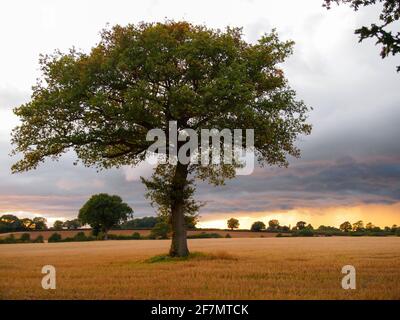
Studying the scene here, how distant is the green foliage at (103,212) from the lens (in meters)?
144

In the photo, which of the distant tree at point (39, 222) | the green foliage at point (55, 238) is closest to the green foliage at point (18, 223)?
the distant tree at point (39, 222)

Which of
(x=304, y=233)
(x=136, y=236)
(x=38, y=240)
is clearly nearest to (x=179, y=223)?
(x=38, y=240)

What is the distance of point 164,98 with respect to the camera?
36.7 metres

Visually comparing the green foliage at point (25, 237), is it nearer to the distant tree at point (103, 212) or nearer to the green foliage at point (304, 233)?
the distant tree at point (103, 212)

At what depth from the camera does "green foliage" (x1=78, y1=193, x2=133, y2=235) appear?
473 feet

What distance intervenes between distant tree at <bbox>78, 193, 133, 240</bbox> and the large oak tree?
346 ft

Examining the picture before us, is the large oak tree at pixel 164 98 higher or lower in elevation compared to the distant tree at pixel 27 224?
higher

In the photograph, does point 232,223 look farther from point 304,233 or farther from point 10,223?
point 10,223

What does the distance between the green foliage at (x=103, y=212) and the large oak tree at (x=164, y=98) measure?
105351mm

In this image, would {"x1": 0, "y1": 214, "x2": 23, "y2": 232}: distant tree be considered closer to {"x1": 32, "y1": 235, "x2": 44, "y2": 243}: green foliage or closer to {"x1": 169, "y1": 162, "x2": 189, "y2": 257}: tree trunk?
{"x1": 32, "y1": 235, "x2": 44, "y2": 243}: green foliage

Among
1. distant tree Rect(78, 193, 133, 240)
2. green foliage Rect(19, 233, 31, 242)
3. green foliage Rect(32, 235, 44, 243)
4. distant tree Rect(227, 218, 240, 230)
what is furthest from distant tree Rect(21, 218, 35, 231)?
distant tree Rect(227, 218, 240, 230)

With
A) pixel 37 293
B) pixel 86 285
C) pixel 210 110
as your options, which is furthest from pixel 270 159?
pixel 37 293
